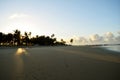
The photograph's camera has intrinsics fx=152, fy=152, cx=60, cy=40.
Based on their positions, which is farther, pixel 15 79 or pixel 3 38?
pixel 3 38

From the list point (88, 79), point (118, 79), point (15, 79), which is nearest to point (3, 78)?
point (15, 79)

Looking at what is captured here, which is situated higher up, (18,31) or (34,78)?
(18,31)

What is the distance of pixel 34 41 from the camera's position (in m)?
126

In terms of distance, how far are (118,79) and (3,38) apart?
9556 centimetres

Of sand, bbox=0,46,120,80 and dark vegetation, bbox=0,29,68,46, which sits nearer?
sand, bbox=0,46,120,80

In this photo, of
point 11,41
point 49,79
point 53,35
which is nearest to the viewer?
point 49,79

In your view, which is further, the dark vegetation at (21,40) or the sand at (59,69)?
the dark vegetation at (21,40)

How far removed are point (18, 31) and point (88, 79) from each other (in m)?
96.3

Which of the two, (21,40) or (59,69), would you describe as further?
(21,40)

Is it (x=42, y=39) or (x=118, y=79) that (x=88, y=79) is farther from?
(x=42, y=39)

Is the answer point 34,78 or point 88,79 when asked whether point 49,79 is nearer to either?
point 34,78

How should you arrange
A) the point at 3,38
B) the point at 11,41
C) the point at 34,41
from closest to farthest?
the point at 3,38 < the point at 11,41 < the point at 34,41

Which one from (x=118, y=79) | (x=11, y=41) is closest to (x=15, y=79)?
(x=118, y=79)

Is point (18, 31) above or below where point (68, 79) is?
above
